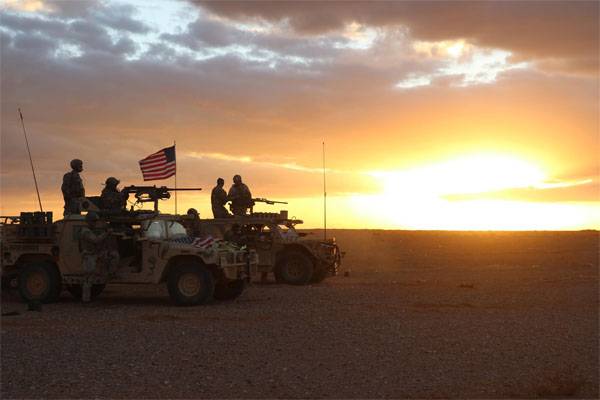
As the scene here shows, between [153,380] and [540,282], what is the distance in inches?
562

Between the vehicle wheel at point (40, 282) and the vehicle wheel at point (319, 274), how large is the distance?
7.33 m

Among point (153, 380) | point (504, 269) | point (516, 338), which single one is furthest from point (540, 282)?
point (153, 380)

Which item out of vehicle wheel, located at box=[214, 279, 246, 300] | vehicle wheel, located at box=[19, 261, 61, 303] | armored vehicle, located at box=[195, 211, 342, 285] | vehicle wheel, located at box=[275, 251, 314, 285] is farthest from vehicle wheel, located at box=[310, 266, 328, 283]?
vehicle wheel, located at box=[19, 261, 61, 303]

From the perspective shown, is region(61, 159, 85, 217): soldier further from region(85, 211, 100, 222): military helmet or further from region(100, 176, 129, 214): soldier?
region(85, 211, 100, 222): military helmet

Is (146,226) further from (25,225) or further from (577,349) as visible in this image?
(577,349)

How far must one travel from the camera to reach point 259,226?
2170 centimetres

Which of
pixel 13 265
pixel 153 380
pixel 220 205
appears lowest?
pixel 153 380

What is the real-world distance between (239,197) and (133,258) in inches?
244

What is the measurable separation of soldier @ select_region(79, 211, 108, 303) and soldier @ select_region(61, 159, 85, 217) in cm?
130

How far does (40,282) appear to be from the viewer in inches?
661

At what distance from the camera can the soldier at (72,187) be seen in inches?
689

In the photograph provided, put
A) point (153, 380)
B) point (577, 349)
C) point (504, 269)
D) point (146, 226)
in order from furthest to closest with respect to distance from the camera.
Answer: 1. point (504, 269)
2. point (146, 226)
3. point (577, 349)
4. point (153, 380)

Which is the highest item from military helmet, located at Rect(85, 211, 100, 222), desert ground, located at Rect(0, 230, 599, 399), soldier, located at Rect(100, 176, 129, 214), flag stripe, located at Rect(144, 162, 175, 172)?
flag stripe, located at Rect(144, 162, 175, 172)

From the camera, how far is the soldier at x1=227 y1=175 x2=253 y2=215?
22344 mm
